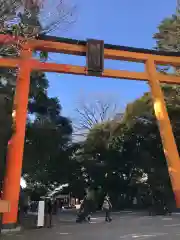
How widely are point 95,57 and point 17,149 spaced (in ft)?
17.3

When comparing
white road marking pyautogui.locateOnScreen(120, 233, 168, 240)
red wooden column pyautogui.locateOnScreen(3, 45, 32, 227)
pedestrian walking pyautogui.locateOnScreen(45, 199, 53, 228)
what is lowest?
white road marking pyautogui.locateOnScreen(120, 233, 168, 240)

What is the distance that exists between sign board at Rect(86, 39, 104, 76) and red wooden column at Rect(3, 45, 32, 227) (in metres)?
2.57

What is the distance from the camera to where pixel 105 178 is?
21.6m

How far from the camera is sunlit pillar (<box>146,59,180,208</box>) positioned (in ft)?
45.4

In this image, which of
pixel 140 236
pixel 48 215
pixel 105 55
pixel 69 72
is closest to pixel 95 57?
pixel 105 55

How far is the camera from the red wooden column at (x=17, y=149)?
11.3m

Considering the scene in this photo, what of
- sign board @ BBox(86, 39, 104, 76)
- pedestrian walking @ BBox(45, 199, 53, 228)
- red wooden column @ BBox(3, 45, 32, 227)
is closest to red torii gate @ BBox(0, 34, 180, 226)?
red wooden column @ BBox(3, 45, 32, 227)

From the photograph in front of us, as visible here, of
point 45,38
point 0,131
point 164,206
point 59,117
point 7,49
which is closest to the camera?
point 7,49

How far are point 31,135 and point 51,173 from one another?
6470 millimetres

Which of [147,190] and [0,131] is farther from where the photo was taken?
[147,190]

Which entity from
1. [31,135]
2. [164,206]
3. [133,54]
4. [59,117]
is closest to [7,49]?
[31,135]

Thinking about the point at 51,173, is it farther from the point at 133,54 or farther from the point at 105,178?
the point at 133,54

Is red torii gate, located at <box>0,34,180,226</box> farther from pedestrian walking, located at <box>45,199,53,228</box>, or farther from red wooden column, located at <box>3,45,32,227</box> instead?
pedestrian walking, located at <box>45,199,53,228</box>

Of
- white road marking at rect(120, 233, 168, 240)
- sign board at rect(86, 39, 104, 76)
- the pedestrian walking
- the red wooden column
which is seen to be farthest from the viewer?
sign board at rect(86, 39, 104, 76)
